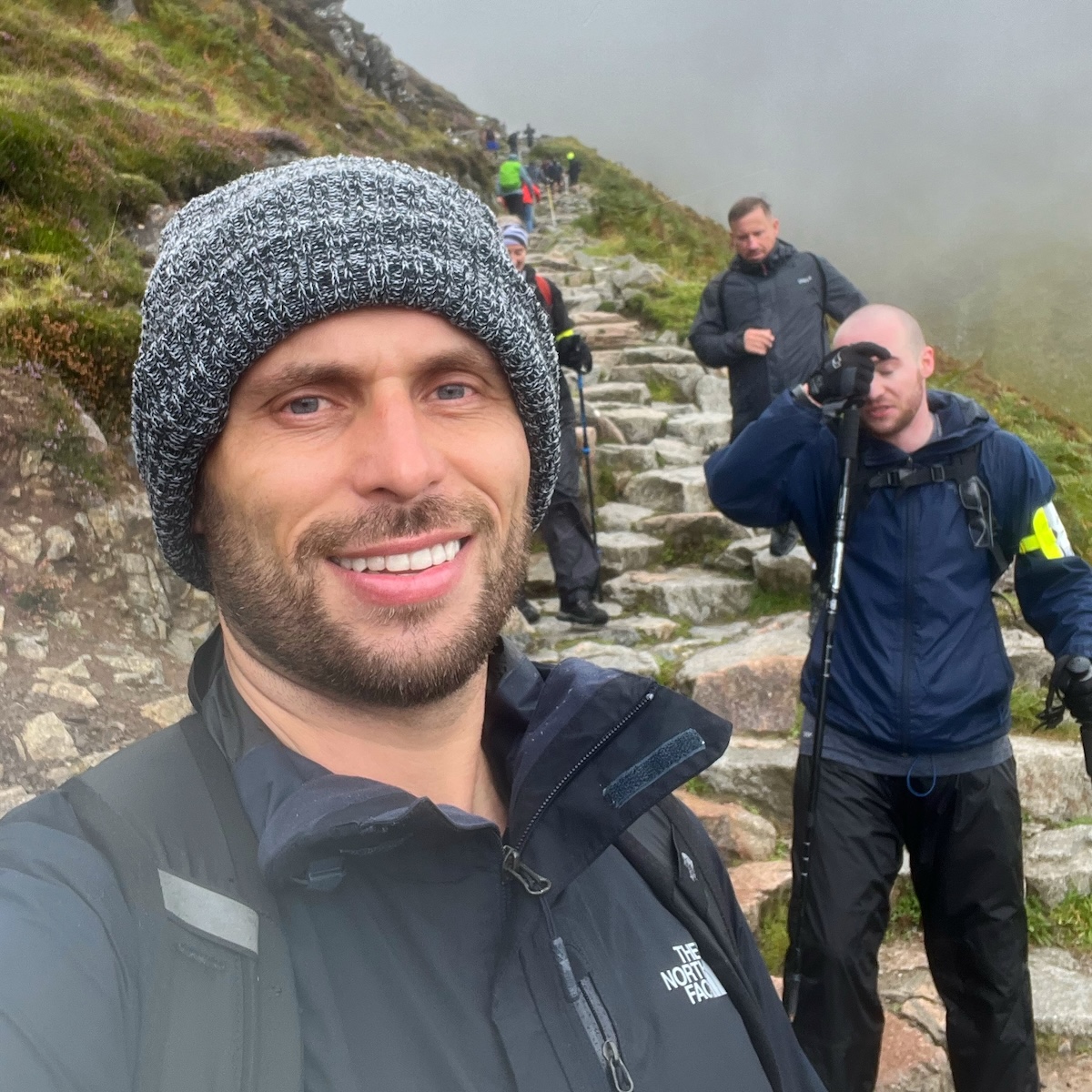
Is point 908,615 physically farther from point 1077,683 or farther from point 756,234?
point 756,234

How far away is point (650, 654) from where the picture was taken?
704 cm

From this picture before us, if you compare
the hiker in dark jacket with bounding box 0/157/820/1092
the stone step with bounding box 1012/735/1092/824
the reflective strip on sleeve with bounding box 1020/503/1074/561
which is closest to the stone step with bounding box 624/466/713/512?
the stone step with bounding box 1012/735/1092/824

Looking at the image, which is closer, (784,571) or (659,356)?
(784,571)

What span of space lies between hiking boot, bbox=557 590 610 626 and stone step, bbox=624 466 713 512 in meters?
2.31

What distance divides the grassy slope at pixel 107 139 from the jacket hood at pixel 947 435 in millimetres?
4221

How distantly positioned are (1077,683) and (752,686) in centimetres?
306

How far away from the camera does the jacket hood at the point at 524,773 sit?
4.16 ft

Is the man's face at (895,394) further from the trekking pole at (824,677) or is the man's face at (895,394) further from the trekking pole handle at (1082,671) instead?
the trekking pole handle at (1082,671)

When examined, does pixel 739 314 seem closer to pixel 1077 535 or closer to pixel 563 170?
pixel 1077 535

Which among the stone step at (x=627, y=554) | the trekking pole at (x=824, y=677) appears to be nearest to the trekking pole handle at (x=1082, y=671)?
the trekking pole at (x=824, y=677)

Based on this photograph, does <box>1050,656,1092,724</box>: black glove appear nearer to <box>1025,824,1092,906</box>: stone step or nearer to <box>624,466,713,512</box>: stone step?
<box>1025,824,1092,906</box>: stone step

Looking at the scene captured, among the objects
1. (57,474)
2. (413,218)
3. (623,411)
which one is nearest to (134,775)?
(413,218)

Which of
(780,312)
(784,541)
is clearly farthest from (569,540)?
(780,312)

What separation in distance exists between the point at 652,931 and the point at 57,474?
4.40 meters
